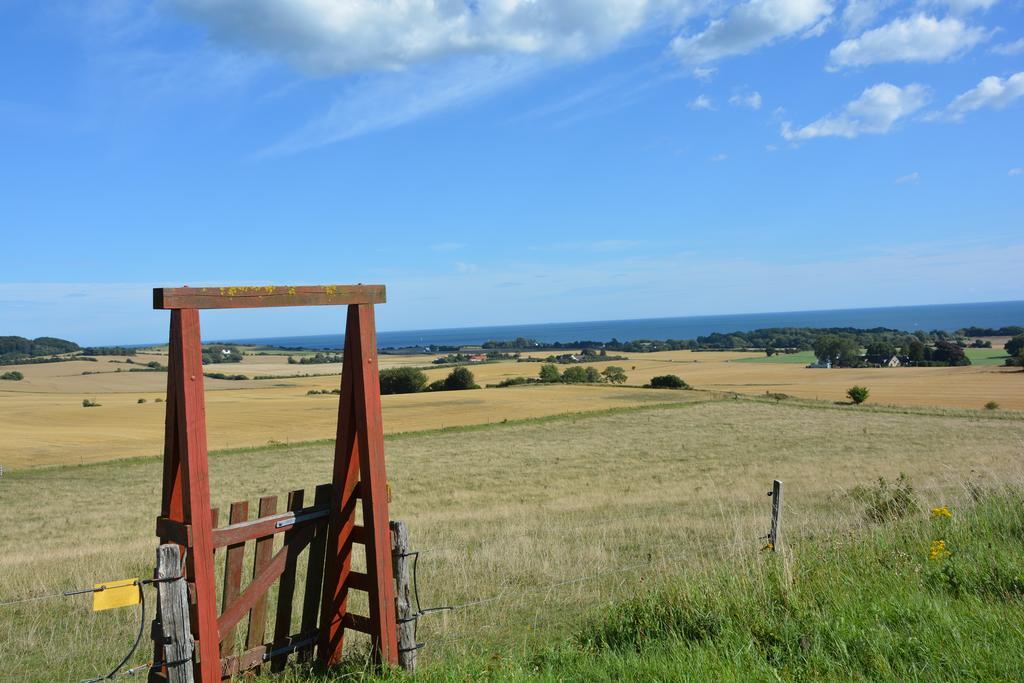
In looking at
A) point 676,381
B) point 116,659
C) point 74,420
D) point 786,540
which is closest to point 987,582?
point 786,540

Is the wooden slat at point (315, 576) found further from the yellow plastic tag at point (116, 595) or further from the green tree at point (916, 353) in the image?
the green tree at point (916, 353)

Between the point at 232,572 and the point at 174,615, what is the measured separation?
724 millimetres

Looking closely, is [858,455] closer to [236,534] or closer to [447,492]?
[447,492]

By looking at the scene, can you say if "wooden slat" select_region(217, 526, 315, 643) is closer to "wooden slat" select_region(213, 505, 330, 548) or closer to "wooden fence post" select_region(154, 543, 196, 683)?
"wooden slat" select_region(213, 505, 330, 548)

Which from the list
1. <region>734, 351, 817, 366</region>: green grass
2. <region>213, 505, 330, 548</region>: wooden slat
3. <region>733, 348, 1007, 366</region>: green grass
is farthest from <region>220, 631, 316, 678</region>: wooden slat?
<region>734, 351, 817, 366</region>: green grass

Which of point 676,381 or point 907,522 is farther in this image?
point 676,381

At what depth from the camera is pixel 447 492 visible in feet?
76.6

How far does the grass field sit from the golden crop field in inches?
259

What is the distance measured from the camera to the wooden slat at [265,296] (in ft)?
16.4

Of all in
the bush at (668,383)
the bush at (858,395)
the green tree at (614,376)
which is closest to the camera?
the bush at (858,395)

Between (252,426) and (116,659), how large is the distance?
46.6 meters

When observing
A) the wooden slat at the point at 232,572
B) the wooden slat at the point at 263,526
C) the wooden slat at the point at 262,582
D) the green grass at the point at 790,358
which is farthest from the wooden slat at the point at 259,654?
the green grass at the point at 790,358

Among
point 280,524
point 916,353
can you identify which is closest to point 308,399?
point 280,524

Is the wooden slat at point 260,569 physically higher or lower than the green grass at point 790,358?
higher
